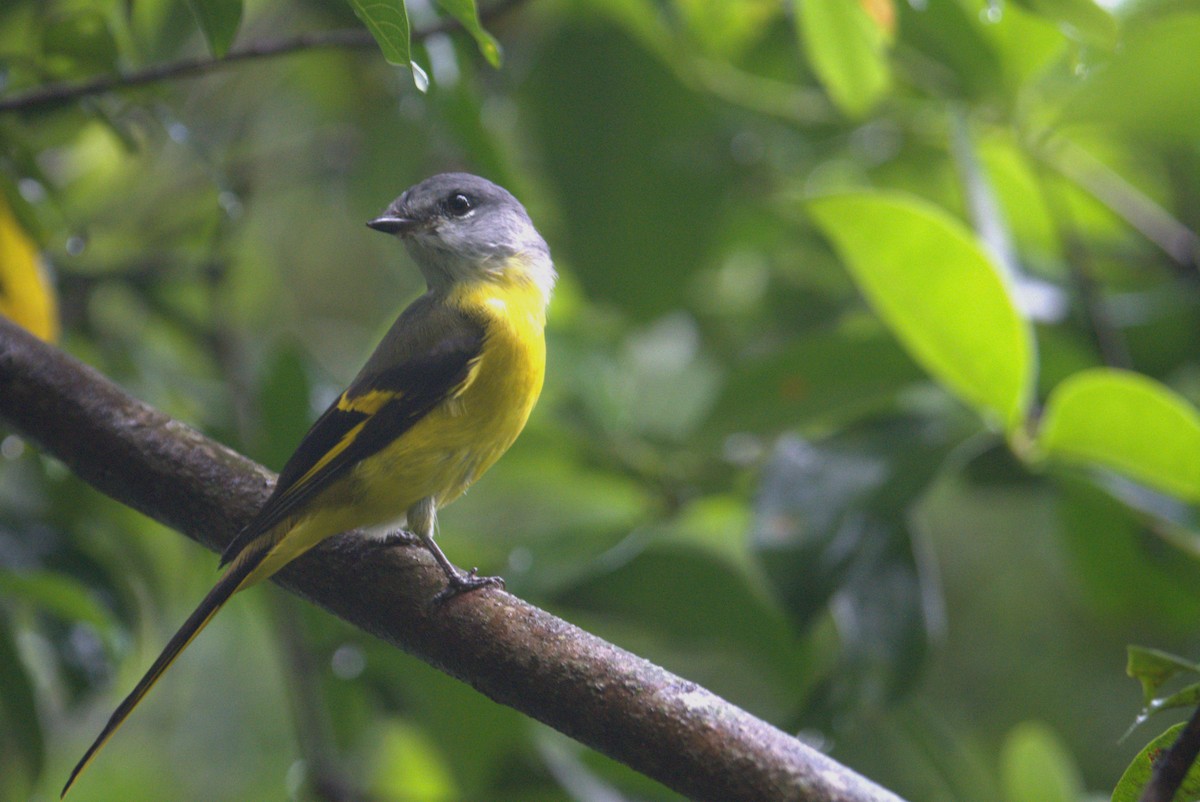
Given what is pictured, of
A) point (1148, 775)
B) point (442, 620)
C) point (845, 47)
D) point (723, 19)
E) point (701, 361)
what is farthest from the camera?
point (701, 361)

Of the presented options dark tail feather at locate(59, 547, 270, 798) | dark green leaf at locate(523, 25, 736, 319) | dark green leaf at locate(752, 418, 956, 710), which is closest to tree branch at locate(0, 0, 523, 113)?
dark tail feather at locate(59, 547, 270, 798)

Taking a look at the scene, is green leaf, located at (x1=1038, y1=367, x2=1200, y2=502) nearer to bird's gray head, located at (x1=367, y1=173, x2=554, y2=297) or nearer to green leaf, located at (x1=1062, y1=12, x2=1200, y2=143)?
green leaf, located at (x1=1062, y1=12, x2=1200, y2=143)

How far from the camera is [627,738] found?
3.65 ft

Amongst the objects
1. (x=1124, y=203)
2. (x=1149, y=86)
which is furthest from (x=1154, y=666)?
(x=1124, y=203)

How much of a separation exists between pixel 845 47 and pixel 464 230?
2.64 ft

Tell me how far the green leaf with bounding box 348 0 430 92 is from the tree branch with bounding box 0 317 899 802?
573mm

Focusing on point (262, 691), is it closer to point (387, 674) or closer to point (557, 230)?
point (387, 674)

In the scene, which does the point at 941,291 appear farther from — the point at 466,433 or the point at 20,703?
the point at 20,703

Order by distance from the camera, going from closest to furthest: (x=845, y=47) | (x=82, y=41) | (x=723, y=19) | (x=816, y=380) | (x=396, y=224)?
1. (x=82, y=41)
2. (x=396, y=224)
3. (x=845, y=47)
4. (x=816, y=380)
5. (x=723, y=19)

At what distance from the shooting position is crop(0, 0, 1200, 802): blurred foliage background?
69.8 inches

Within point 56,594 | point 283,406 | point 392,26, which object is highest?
point 392,26

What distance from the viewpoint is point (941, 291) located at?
168cm

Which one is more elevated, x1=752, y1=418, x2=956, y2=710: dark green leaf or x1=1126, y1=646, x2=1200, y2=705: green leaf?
x1=1126, y1=646, x2=1200, y2=705: green leaf

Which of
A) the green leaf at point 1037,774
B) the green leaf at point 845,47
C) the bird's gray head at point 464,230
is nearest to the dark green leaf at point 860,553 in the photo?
the green leaf at point 1037,774
